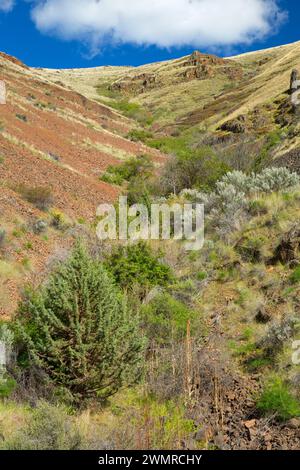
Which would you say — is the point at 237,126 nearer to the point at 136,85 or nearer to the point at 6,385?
the point at 6,385

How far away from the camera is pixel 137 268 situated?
33.3 ft

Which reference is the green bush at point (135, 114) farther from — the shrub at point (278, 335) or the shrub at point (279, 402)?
the shrub at point (279, 402)

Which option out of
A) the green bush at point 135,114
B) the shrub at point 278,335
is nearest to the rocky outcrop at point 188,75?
the green bush at point 135,114

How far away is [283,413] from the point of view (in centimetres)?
598

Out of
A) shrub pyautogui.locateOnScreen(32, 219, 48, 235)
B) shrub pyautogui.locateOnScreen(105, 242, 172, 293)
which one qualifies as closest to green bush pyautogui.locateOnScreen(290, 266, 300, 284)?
shrub pyautogui.locateOnScreen(105, 242, 172, 293)

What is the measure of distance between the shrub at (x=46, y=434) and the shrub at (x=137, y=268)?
4657 mm

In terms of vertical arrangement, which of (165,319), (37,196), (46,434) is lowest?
(46,434)

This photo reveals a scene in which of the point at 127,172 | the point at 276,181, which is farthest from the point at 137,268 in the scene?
the point at 127,172

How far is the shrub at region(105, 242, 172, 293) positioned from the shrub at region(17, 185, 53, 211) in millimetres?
4628

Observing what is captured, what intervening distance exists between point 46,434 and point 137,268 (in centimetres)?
546

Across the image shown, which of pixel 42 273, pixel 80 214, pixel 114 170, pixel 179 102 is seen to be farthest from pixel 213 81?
pixel 42 273

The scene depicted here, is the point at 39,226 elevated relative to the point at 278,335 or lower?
elevated
